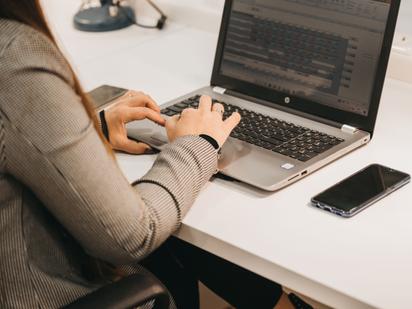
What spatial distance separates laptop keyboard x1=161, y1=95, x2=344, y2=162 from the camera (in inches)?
49.9

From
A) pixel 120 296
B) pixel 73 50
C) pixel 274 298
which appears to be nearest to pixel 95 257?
pixel 120 296

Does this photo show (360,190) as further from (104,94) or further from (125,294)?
(104,94)

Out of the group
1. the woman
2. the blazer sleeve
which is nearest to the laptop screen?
the woman

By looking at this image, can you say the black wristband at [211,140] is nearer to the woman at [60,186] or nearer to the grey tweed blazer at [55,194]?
the woman at [60,186]

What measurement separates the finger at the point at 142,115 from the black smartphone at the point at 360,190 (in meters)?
0.35

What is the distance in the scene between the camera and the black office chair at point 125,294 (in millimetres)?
923

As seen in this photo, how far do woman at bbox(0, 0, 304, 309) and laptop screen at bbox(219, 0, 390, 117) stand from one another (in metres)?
0.34

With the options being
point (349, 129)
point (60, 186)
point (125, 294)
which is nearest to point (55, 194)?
point (60, 186)

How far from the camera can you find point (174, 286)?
4.33 feet

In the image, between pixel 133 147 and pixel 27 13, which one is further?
pixel 133 147

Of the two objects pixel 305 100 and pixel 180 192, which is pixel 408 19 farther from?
pixel 180 192

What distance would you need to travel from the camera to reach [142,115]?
4.32ft

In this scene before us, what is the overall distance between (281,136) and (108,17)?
88cm

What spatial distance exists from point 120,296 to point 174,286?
395mm
